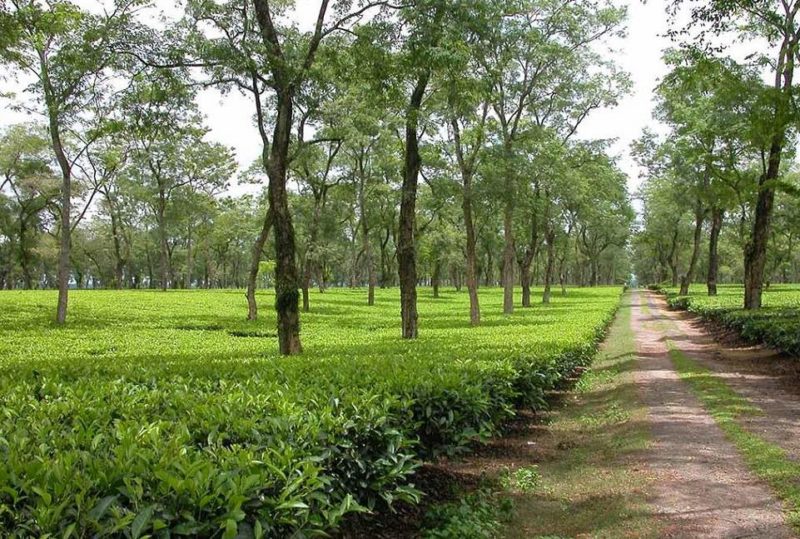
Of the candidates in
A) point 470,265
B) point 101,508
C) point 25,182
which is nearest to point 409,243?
point 470,265

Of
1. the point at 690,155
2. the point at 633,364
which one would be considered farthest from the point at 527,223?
the point at 633,364

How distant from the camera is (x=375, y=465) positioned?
4113 mm

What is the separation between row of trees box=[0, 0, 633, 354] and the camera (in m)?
10.2

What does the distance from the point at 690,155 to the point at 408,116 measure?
14.9 meters

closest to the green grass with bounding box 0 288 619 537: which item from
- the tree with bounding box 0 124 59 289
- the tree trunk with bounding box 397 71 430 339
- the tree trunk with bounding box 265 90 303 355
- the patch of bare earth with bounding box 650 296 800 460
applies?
the tree trunk with bounding box 265 90 303 355

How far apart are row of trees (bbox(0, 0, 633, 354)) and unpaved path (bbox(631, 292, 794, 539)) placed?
587 cm

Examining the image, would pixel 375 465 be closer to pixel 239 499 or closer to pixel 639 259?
pixel 239 499

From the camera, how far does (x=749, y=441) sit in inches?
270

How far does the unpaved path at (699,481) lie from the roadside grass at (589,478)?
0.18 metres

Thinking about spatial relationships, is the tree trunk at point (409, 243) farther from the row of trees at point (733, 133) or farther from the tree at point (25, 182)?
the tree at point (25, 182)

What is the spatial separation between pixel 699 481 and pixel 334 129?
17.4 meters

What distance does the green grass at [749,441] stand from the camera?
520 centimetres

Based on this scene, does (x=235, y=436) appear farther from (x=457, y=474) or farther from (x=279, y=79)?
(x=279, y=79)

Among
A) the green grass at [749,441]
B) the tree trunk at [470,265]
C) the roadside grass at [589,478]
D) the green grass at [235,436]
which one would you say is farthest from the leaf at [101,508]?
the tree trunk at [470,265]
